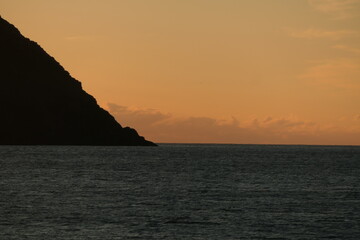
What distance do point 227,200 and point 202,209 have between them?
1015 cm

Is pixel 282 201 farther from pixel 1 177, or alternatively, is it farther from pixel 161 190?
pixel 1 177

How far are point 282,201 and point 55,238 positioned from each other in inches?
1361

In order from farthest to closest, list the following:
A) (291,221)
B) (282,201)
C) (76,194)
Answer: (76,194)
(282,201)
(291,221)

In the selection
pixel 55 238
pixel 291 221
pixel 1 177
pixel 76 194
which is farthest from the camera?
pixel 1 177

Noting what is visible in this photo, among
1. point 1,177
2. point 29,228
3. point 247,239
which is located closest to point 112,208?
point 29,228

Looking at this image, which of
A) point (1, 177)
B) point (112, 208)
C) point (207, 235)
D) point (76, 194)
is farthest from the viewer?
point (1, 177)

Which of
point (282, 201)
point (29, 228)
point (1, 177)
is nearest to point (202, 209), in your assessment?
point (282, 201)

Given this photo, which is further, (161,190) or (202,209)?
(161,190)

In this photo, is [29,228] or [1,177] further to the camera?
[1,177]

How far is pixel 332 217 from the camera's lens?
5891cm

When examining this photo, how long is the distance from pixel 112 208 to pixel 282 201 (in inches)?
819

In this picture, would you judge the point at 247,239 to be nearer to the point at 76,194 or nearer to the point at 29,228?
the point at 29,228

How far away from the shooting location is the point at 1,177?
104688 mm

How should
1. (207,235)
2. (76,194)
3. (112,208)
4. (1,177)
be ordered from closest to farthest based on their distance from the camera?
(207,235) → (112,208) → (76,194) → (1,177)
